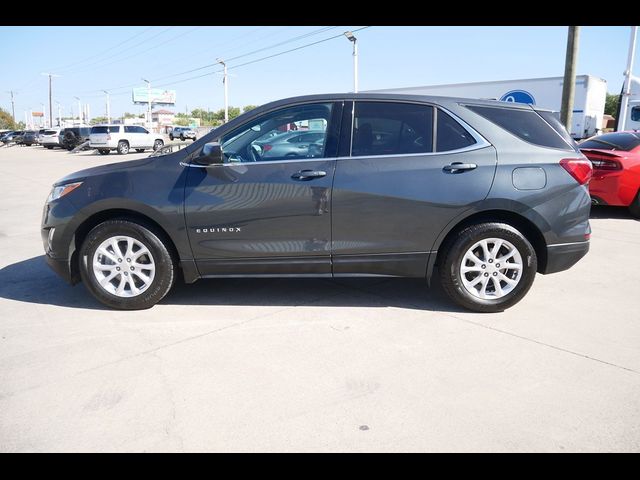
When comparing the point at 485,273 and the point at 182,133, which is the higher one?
the point at 182,133

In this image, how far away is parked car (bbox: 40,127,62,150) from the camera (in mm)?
41062

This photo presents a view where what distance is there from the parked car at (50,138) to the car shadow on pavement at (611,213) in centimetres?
4155

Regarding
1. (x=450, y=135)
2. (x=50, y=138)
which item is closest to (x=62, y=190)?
(x=450, y=135)

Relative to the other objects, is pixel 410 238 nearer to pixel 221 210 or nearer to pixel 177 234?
pixel 221 210

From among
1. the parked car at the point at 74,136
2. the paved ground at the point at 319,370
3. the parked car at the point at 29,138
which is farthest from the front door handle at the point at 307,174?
the parked car at the point at 29,138

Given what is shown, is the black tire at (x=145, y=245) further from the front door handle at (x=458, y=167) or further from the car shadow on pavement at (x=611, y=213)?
the car shadow on pavement at (x=611, y=213)

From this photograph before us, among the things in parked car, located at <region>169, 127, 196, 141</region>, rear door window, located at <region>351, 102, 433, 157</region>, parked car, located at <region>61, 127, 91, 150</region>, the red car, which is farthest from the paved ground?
parked car, located at <region>169, 127, 196, 141</region>

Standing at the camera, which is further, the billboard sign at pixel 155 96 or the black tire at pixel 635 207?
the billboard sign at pixel 155 96

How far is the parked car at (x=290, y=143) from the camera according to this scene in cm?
409

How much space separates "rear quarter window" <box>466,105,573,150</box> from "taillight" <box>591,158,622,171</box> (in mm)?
4406

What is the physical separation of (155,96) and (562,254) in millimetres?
104480

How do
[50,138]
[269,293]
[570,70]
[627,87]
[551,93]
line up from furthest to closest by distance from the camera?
[50,138]
[551,93]
[627,87]
[570,70]
[269,293]

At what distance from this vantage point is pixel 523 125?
415cm

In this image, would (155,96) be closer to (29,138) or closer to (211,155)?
(29,138)
